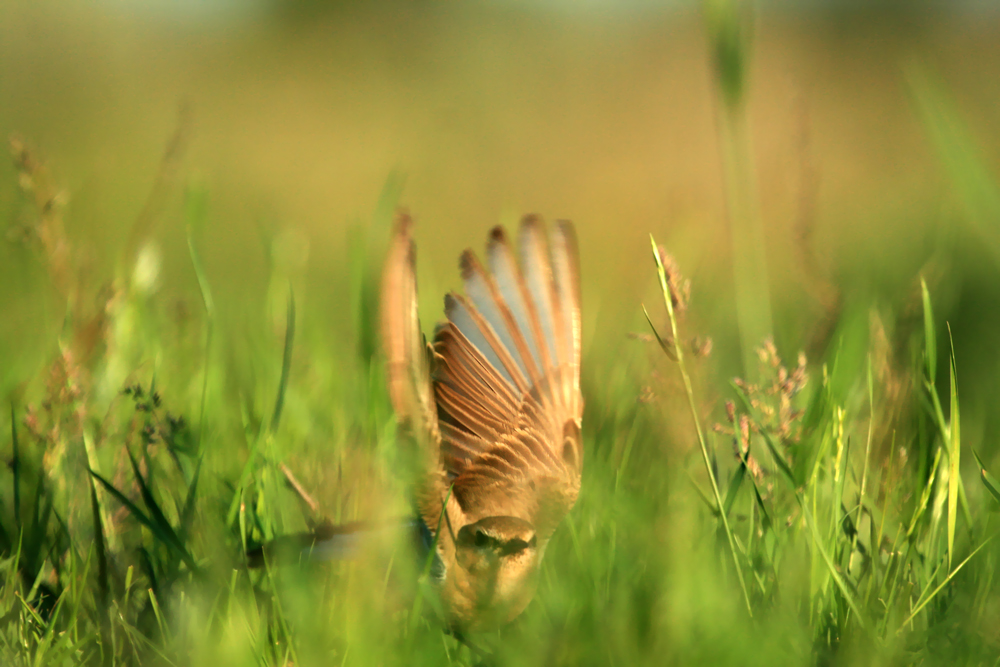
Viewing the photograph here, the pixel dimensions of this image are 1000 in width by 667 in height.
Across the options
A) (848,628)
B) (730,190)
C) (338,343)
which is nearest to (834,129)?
(338,343)

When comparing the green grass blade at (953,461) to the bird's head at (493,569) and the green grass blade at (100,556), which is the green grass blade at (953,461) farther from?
the green grass blade at (100,556)

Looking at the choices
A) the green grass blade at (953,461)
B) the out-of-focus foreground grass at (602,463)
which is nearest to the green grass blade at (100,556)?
the out-of-focus foreground grass at (602,463)

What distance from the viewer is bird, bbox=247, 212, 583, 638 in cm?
91

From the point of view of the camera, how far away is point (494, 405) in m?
0.98

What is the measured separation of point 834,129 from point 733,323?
613cm

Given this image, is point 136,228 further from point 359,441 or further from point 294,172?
point 294,172

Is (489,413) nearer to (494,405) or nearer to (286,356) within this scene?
(494,405)

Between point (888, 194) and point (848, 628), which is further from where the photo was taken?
point (888, 194)

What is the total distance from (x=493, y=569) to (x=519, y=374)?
9.6 inches

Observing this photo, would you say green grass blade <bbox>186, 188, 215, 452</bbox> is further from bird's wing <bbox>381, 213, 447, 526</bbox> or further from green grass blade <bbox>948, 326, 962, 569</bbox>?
green grass blade <bbox>948, 326, 962, 569</bbox>

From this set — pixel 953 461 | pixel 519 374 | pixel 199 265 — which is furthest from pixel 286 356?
pixel 953 461

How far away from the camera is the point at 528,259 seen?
94cm

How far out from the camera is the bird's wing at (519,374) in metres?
0.94

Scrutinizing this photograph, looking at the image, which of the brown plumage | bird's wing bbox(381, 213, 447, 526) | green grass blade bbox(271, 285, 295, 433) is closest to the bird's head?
the brown plumage
